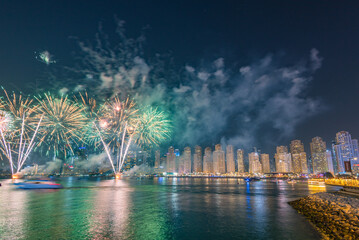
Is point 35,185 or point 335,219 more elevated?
point 335,219

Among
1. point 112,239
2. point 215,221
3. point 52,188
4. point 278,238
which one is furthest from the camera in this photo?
point 52,188

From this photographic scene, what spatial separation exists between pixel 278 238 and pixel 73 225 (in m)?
15.4

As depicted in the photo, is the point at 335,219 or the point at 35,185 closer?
the point at 335,219

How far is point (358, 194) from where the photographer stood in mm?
36625

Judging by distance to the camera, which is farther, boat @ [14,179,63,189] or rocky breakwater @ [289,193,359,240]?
boat @ [14,179,63,189]

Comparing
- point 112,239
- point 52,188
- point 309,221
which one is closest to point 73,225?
point 112,239

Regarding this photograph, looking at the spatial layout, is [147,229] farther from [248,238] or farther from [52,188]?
[52,188]

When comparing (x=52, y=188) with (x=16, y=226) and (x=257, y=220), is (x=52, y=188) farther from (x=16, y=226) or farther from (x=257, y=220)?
(x=257, y=220)

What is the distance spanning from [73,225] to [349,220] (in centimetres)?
2414

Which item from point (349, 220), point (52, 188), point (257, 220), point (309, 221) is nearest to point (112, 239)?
point (257, 220)

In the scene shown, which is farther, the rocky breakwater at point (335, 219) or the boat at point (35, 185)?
the boat at point (35, 185)

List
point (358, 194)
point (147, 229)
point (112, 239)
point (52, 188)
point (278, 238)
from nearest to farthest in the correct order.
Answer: point (112, 239)
point (278, 238)
point (147, 229)
point (358, 194)
point (52, 188)

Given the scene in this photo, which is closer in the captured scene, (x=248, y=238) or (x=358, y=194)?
(x=248, y=238)

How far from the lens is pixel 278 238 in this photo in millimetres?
14406
